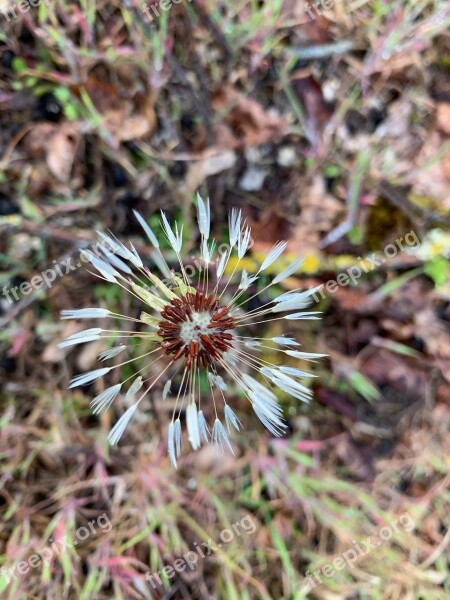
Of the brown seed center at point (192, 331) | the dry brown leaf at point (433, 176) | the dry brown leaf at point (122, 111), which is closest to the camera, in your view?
the brown seed center at point (192, 331)

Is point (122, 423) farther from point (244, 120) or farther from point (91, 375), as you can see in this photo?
point (244, 120)

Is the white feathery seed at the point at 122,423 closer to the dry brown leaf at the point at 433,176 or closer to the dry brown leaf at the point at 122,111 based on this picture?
the dry brown leaf at the point at 122,111

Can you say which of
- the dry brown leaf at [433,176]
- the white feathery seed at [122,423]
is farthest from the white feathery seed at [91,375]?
the dry brown leaf at [433,176]

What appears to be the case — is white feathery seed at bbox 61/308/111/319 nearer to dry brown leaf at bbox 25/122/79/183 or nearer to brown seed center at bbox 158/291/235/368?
brown seed center at bbox 158/291/235/368

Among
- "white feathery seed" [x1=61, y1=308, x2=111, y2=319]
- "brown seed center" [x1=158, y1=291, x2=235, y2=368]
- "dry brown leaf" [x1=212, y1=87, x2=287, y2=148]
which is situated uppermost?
"dry brown leaf" [x1=212, y1=87, x2=287, y2=148]

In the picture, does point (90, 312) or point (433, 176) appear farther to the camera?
point (433, 176)

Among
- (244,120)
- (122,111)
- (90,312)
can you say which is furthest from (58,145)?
(90,312)

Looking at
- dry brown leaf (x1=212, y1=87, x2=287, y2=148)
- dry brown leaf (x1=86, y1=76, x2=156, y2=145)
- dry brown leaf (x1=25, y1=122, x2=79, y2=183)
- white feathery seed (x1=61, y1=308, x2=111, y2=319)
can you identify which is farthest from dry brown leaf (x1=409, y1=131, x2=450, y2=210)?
white feathery seed (x1=61, y1=308, x2=111, y2=319)

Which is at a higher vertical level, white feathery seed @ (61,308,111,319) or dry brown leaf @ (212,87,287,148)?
dry brown leaf @ (212,87,287,148)

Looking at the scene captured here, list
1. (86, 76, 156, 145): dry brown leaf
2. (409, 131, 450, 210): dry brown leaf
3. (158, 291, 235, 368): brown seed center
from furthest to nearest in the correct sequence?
(409, 131, 450, 210): dry brown leaf < (86, 76, 156, 145): dry brown leaf < (158, 291, 235, 368): brown seed center

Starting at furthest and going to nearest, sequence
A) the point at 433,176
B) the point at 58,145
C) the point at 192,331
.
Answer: the point at 433,176 → the point at 58,145 → the point at 192,331

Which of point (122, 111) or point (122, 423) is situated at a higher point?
point (122, 111)
